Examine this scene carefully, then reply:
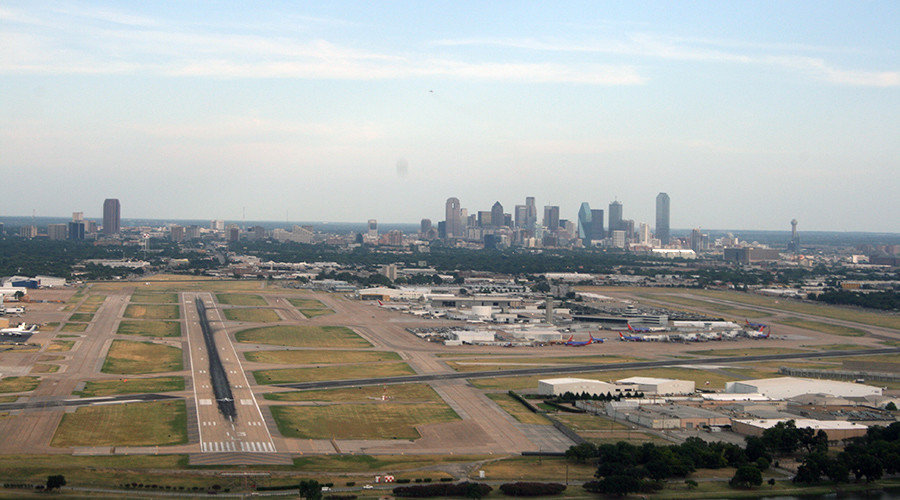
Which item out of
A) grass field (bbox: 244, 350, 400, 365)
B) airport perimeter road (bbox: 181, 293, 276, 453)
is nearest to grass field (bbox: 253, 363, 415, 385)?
airport perimeter road (bbox: 181, 293, 276, 453)

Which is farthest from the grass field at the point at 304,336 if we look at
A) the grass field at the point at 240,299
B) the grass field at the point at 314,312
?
the grass field at the point at 240,299

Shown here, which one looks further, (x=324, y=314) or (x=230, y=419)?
(x=324, y=314)

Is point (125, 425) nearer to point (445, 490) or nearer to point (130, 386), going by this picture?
point (130, 386)

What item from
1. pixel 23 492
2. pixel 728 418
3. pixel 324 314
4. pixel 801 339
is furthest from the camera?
pixel 324 314

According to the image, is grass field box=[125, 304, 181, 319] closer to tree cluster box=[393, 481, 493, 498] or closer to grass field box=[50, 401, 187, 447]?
grass field box=[50, 401, 187, 447]

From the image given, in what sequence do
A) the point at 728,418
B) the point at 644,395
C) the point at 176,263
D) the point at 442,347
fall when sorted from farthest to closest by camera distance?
the point at 176,263 < the point at 442,347 < the point at 644,395 < the point at 728,418

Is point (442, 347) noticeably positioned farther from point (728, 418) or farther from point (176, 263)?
point (176, 263)

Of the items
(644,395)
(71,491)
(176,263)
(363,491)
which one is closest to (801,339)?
(644,395)

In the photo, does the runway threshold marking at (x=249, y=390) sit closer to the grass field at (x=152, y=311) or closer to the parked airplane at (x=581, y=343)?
A: the grass field at (x=152, y=311)
